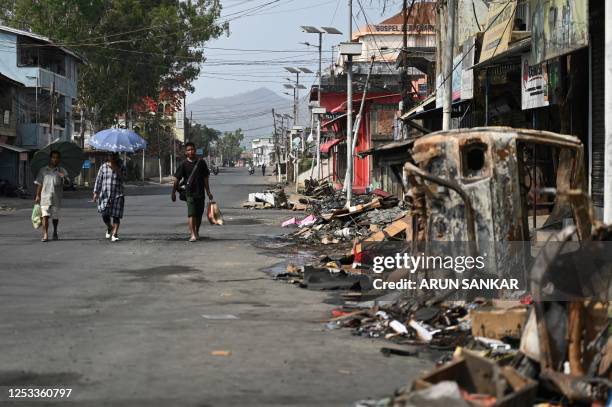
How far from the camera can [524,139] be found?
26.7ft

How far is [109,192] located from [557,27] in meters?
8.31

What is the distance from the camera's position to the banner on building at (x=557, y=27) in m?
11.6

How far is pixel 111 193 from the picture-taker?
16.5m

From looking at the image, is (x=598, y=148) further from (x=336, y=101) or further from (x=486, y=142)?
(x=336, y=101)

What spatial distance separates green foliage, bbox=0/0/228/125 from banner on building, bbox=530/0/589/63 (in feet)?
151

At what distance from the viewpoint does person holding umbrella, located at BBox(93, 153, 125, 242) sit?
16.4 metres

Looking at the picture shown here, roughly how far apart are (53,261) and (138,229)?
695cm

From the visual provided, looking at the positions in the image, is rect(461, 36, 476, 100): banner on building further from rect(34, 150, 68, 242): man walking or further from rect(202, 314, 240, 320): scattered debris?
rect(202, 314, 240, 320): scattered debris

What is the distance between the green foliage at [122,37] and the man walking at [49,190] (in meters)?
41.6

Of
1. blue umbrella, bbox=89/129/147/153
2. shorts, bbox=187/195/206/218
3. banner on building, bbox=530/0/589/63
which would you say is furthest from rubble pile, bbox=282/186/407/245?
blue umbrella, bbox=89/129/147/153

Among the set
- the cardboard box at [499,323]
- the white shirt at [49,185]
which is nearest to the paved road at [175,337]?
the cardboard box at [499,323]

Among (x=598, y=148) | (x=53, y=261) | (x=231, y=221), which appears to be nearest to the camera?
(x=53, y=261)

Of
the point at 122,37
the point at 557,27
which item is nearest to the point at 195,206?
the point at 557,27

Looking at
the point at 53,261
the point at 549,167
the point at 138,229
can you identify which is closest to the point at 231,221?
the point at 138,229
